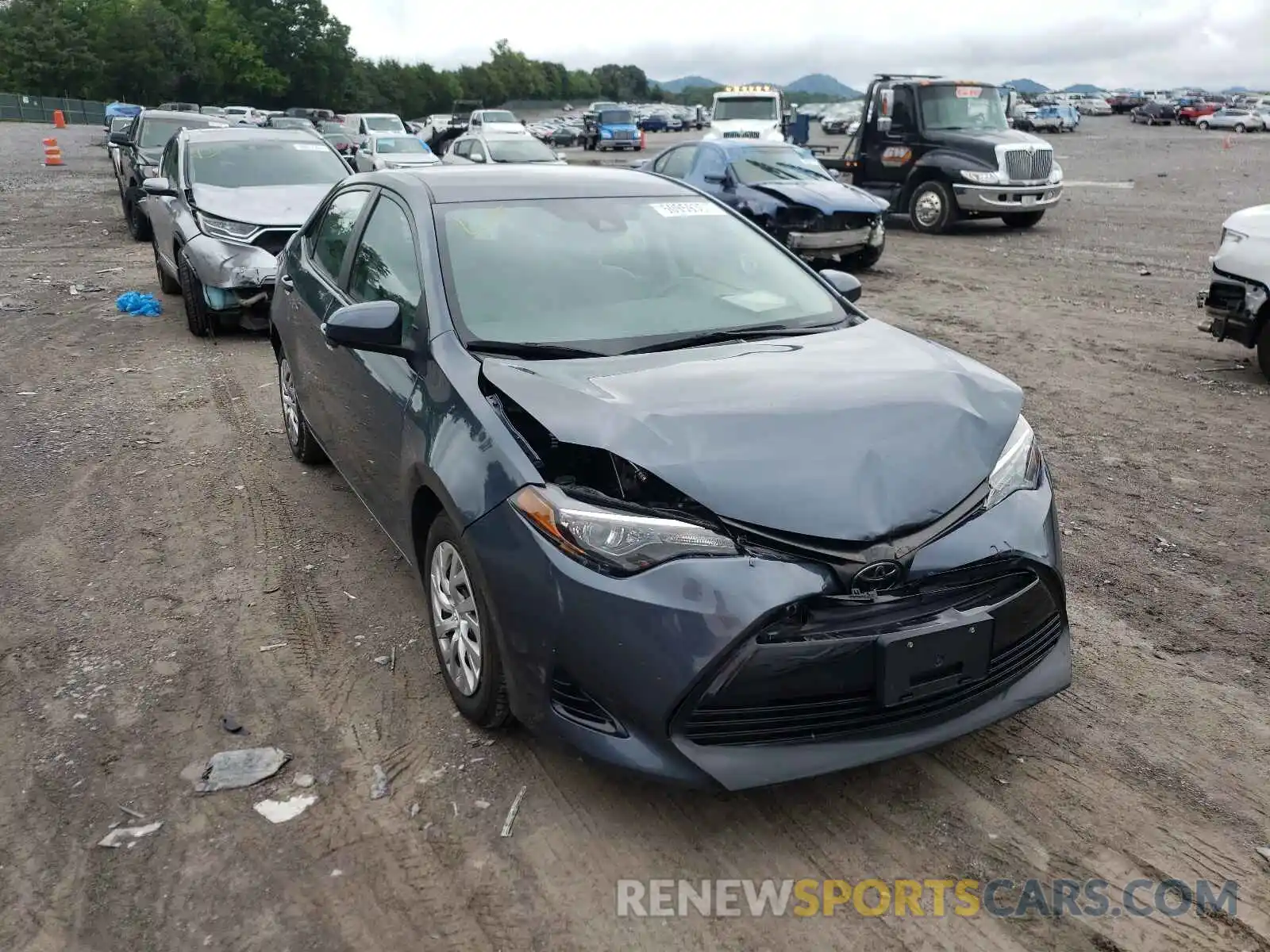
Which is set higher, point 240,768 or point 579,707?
point 579,707

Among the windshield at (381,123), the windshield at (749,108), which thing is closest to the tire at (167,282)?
the windshield at (749,108)

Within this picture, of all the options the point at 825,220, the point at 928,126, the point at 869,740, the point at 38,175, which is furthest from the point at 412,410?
the point at 38,175

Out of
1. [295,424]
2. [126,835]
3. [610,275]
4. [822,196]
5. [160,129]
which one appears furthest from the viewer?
[160,129]

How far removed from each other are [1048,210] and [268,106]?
86027 millimetres

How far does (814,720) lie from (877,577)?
1.32 ft

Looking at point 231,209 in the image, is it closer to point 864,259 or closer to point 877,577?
point 864,259

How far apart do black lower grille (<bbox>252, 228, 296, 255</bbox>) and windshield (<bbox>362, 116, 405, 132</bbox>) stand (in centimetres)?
2327

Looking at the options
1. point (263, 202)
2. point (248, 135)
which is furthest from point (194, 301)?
point (248, 135)

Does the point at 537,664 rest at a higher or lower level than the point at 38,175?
lower

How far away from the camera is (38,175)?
1057 inches

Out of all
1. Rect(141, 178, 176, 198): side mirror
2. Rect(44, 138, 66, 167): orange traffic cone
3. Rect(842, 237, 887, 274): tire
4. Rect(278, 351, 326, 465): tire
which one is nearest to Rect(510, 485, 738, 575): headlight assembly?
Rect(278, 351, 326, 465): tire

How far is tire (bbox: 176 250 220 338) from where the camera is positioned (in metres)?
8.97

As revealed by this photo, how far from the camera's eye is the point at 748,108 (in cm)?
2527

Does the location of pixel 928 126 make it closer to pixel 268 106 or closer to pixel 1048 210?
pixel 1048 210
